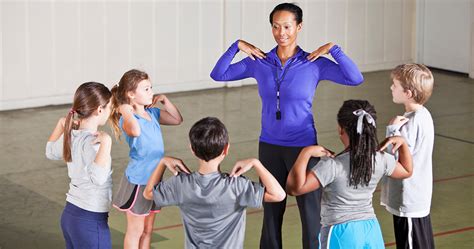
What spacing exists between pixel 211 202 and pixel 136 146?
3.98ft

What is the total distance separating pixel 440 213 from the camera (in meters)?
7.55

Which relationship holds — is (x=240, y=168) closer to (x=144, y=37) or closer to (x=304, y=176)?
(x=304, y=176)

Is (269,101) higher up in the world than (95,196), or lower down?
higher up

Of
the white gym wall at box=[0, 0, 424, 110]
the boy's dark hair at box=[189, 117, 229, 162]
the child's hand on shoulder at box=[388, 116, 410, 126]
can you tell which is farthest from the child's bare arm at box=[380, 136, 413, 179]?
the white gym wall at box=[0, 0, 424, 110]

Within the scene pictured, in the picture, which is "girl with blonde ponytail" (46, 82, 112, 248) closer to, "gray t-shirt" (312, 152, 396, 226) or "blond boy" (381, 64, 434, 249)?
"gray t-shirt" (312, 152, 396, 226)

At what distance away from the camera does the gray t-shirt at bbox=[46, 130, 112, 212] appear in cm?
501

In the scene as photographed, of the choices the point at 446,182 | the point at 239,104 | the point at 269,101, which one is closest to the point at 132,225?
the point at 269,101

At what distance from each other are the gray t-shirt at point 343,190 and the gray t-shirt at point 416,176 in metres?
0.46

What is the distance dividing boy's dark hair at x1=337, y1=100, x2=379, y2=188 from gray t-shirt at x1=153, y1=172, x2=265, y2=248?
0.54m

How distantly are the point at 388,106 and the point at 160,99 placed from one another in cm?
648

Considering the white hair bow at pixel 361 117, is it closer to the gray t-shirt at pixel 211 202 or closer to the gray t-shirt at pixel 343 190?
the gray t-shirt at pixel 343 190

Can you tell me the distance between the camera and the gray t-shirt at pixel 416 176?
5.34 meters

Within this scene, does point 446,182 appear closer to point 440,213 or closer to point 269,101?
point 440,213

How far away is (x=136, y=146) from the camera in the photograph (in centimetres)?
557
